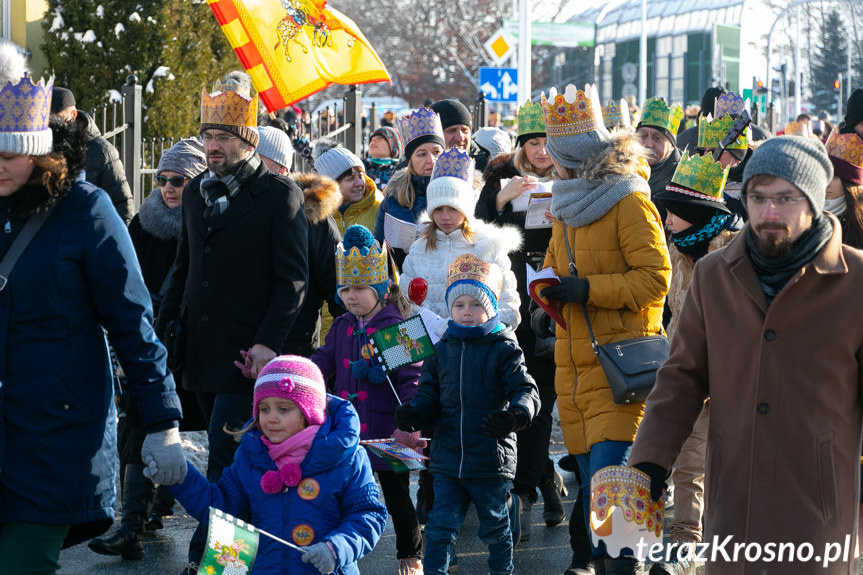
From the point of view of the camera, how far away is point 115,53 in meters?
13.2

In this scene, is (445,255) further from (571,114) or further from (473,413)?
(571,114)

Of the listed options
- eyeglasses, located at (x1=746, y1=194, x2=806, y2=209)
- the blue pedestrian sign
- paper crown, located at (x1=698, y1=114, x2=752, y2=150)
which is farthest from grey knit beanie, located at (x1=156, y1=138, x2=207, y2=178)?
the blue pedestrian sign

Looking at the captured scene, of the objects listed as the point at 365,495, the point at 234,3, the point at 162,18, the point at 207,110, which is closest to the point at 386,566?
the point at 365,495

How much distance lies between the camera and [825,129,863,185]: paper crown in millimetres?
5652

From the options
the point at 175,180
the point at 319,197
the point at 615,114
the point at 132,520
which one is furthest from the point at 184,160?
the point at 615,114

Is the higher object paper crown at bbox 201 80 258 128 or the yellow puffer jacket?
paper crown at bbox 201 80 258 128

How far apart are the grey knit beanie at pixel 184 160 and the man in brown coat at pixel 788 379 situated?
3991mm

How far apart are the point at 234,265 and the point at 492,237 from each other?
1.52 metres

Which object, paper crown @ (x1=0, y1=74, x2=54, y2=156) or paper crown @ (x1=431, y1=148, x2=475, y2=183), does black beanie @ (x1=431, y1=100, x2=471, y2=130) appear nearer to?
paper crown @ (x1=431, y1=148, x2=475, y2=183)

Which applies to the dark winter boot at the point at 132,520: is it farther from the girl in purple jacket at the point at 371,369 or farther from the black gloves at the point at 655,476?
the black gloves at the point at 655,476

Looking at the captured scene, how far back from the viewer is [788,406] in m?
3.57

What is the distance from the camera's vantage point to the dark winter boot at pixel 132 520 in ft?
20.3

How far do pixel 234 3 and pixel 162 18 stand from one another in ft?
12.1

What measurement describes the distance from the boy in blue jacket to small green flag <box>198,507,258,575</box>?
5.76 ft
